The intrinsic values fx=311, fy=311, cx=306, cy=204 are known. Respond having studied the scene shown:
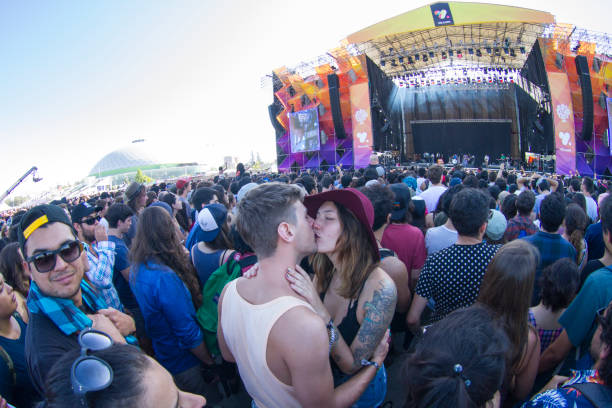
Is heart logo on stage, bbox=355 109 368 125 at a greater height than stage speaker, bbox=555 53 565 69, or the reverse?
stage speaker, bbox=555 53 565 69

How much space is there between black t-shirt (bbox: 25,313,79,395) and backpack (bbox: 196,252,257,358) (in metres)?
1.09

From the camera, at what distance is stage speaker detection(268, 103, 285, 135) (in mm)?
23891

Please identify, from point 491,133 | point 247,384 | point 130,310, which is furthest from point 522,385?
point 491,133

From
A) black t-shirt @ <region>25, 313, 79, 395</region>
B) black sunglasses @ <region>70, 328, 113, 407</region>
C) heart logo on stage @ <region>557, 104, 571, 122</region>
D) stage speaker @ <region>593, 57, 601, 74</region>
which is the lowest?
black t-shirt @ <region>25, 313, 79, 395</region>

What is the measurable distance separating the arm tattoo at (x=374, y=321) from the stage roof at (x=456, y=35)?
1837 cm

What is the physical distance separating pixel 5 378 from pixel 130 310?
5.32 feet

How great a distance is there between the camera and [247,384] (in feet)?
5.01

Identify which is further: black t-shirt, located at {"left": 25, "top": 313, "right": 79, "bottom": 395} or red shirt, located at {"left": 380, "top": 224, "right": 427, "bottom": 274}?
red shirt, located at {"left": 380, "top": 224, "right": 427, "bottom": 274}

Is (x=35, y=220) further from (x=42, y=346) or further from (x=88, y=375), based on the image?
(x=88, y=375)

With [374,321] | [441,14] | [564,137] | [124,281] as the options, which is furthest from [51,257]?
[441,14]

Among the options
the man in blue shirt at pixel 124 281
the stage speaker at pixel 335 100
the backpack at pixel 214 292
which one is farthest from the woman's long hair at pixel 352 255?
the stage speaker at pixel 335 100

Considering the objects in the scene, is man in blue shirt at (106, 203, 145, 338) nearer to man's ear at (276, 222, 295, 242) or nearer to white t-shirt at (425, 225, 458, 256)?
man's ear at (276, 222, 295, 242)

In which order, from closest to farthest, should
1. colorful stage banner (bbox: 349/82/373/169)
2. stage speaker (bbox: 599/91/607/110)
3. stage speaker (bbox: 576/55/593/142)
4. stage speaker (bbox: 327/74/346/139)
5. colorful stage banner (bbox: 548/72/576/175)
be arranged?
1. stage speaker (bbox: 576/55/593/142)
2. stage speaker (bbox: 599/91/607/110)
3. colorful stage banner (bbox: 548/72/576/175)
4. stage speaker (bbox: 327/74/346/139)
5. colorful stage banner (bbox: 349/82/373/169)

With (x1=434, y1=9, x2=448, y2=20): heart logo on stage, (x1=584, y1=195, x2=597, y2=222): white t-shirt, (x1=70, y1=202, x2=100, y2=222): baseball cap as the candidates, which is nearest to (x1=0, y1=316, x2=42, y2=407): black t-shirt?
(x1=70, y1=202, x2=100, y2=222): baseball cap
